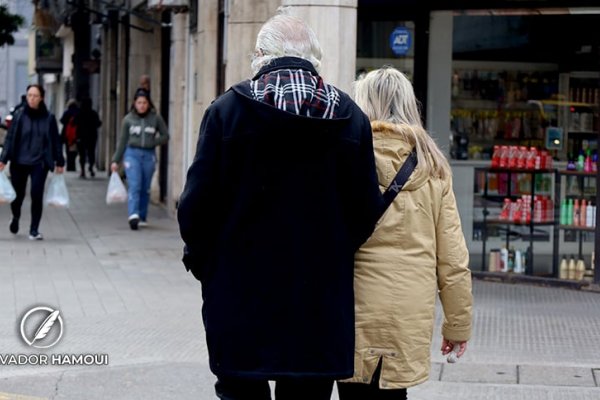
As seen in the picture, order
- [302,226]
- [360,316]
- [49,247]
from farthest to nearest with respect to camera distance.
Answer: [49,247] < [360,316] < [302,226]

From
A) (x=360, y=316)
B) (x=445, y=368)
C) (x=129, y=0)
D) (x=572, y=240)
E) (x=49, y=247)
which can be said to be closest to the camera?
(x=360, y=316)

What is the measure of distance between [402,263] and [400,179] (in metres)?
0.28

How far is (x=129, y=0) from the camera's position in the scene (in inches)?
915

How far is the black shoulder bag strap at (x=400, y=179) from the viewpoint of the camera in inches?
173

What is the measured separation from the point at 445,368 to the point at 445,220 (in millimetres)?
3320

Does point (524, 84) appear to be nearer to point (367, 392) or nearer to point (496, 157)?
point (496, 157)

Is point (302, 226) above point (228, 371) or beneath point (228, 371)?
above

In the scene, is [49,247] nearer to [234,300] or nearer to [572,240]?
[572,240]

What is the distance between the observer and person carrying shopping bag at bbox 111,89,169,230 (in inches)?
635

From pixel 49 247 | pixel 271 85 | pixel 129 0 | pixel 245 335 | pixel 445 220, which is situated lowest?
pixel 49 247

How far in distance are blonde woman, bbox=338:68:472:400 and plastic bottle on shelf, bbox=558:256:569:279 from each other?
703cm

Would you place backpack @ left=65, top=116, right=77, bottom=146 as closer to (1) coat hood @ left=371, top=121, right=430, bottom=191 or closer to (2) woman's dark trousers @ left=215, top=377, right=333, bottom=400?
(1) coat hood @ left=371, top=121, right=430, bottom=191

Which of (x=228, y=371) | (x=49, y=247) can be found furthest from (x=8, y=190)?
(x=228, y=371)

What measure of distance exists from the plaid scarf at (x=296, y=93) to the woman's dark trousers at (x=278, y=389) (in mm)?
830
